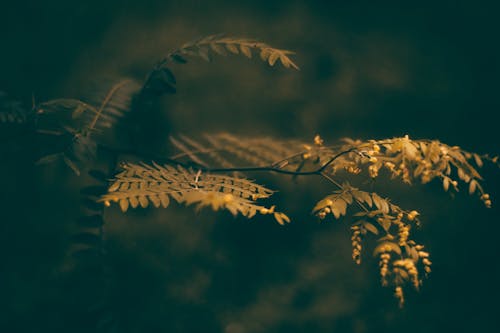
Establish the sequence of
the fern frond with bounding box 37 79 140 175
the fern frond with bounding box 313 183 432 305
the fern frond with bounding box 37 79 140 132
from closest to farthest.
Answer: the fern frond with bounding box 313 183 432 305 → the fern frond with bounding box 37 79 140 175 → the fern frond with bounding box 37 79 140 132

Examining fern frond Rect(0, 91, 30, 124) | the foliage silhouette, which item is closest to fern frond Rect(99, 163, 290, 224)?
the foliage silhouette

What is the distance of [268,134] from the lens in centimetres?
211

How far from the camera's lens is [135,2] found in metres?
2.03

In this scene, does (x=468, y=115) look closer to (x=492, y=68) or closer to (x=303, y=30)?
(x=492, y=68)

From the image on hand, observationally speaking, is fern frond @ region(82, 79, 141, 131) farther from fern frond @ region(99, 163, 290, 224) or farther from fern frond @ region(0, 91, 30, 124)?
fern frond @ region(99, 163, 290, 224)

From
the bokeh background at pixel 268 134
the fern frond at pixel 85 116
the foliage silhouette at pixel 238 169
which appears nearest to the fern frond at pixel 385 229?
the foliage silhouette at pixel 238 169

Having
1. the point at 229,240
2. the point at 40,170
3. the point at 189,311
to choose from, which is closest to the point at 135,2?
the point at 40,170

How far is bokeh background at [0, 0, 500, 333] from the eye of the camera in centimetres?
202

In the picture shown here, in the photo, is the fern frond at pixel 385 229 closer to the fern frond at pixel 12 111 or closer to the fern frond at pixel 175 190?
the fern frond at pixel 175 190

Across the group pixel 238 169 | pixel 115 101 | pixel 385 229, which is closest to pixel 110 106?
pixel 115 101

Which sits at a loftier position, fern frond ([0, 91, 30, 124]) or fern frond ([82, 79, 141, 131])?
fern frond ([82, 79, 141, 131])

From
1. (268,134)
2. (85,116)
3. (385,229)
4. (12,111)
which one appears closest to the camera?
(385,229)

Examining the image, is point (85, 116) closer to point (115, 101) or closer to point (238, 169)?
point (115, 101)

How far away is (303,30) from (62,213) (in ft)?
4.40
